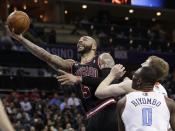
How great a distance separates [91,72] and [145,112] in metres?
2.26

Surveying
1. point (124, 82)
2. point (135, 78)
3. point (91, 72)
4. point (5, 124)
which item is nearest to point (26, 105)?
point (91, 72)

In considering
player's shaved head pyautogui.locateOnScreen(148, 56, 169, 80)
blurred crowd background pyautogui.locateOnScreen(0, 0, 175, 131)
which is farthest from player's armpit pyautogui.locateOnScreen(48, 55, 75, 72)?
blurred crowd background pyautogui.locateOnScreen(0, 0, 175, 131)

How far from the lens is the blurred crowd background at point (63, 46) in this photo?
744 inches

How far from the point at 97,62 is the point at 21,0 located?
26.2 m

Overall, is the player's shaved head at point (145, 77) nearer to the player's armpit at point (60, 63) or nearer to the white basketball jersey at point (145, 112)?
the white basketball jersey at point (145, 112)

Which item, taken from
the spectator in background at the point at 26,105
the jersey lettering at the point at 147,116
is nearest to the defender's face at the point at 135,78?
the jersey lettering at the point at 147,116

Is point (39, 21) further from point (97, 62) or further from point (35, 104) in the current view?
point (97, 62)

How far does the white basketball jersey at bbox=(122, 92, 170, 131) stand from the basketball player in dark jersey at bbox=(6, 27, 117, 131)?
1786 mm

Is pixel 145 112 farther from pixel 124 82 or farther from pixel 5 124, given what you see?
pixel 5 124

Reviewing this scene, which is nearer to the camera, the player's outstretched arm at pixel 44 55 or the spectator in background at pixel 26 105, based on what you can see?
the player's outstretched arm at pixel 44 55

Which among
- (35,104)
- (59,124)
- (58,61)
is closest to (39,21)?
(35,104)

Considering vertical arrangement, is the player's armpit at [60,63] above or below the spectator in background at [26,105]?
above

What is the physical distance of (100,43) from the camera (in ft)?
95.9

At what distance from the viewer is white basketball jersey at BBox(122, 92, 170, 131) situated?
18.6ft
